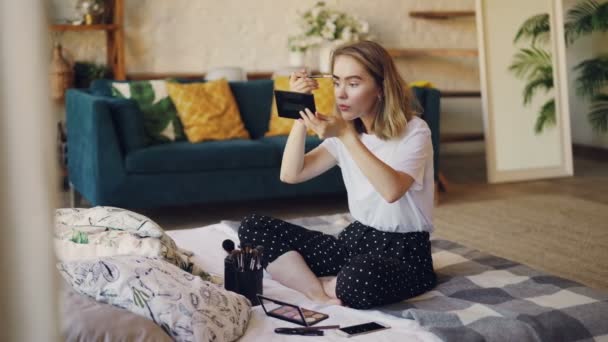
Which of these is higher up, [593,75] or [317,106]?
[593,75]

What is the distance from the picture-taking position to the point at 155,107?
4.35m

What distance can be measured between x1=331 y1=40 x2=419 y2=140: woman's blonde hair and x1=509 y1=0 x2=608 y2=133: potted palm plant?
3.38m

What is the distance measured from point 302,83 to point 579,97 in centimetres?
469

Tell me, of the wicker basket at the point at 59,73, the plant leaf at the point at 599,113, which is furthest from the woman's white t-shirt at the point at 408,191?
the plant leaf at the point at 599,113

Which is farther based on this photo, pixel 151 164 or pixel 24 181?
pixel 151 164

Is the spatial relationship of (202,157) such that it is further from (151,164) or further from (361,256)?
(361,256)

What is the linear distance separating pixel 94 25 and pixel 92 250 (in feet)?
Result: 10.2

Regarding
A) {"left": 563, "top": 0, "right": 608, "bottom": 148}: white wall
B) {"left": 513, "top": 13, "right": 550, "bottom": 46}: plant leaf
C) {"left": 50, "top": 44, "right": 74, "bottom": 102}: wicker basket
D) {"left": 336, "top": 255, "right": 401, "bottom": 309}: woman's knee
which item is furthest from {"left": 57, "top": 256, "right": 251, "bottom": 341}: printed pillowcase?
{"left": 563, "top": 0, "right": 608, "bottom": 148}: white wall

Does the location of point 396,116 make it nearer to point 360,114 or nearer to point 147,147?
point 360,114

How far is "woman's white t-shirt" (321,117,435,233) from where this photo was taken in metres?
2.23

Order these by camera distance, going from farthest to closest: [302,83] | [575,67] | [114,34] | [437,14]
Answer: [575,67]
[437,14]
[114,34]
[302,83]

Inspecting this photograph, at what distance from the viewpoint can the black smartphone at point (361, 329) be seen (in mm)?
1883

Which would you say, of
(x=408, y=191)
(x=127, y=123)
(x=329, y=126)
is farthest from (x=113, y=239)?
(x=127, y=123)

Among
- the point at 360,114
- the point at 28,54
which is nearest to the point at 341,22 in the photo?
the point at 360,114
